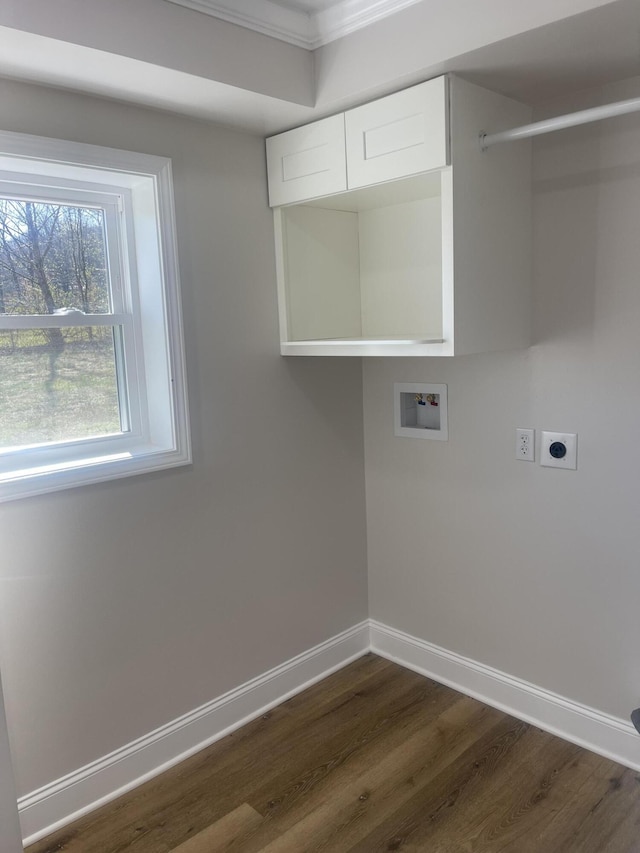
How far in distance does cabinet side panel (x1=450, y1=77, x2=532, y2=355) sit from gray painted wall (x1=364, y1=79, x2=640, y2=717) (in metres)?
0.08

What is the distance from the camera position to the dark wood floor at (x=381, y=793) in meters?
1.91

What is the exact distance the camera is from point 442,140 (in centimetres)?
186

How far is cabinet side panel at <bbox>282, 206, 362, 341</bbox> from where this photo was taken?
2447 millimetres

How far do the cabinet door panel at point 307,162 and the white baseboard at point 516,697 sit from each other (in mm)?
1848

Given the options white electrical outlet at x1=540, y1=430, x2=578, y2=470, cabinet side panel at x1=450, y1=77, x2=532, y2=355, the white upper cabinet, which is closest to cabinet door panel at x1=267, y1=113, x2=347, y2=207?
the white upper cabinet

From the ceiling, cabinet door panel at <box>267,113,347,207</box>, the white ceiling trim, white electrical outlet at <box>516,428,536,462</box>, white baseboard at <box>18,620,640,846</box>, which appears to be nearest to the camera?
the ceiling

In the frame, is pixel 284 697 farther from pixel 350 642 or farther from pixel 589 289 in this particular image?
pixel 589 289

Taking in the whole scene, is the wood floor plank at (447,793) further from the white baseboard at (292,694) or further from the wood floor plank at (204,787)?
the wood floor plank at (204,787)

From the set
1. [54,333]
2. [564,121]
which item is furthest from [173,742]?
[564,121]

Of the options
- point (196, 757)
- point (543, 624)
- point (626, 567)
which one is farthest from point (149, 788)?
point (626, 567)

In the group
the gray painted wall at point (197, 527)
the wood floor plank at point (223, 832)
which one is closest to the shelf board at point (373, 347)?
the gray painted wall at point (197, 527)

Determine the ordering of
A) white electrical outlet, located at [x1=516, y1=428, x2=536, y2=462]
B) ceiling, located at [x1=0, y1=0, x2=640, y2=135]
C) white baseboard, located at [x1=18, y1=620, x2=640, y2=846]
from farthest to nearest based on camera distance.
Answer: white electrical outlet, located at [x1=516, y1=428, x2=536, y2=462], white baseboard, located at [x1=18, y1=620, x2=640, y2=846], ceiling, located at [x1=0, y1=0, x2=640, y2=135]

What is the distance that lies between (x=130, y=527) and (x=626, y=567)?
1588 millimetres

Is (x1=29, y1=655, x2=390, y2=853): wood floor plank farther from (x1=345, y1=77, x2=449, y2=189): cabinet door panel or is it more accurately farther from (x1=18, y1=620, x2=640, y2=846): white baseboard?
(x1=345, y1=77, x2=449, y2=189): cabinet door panel
